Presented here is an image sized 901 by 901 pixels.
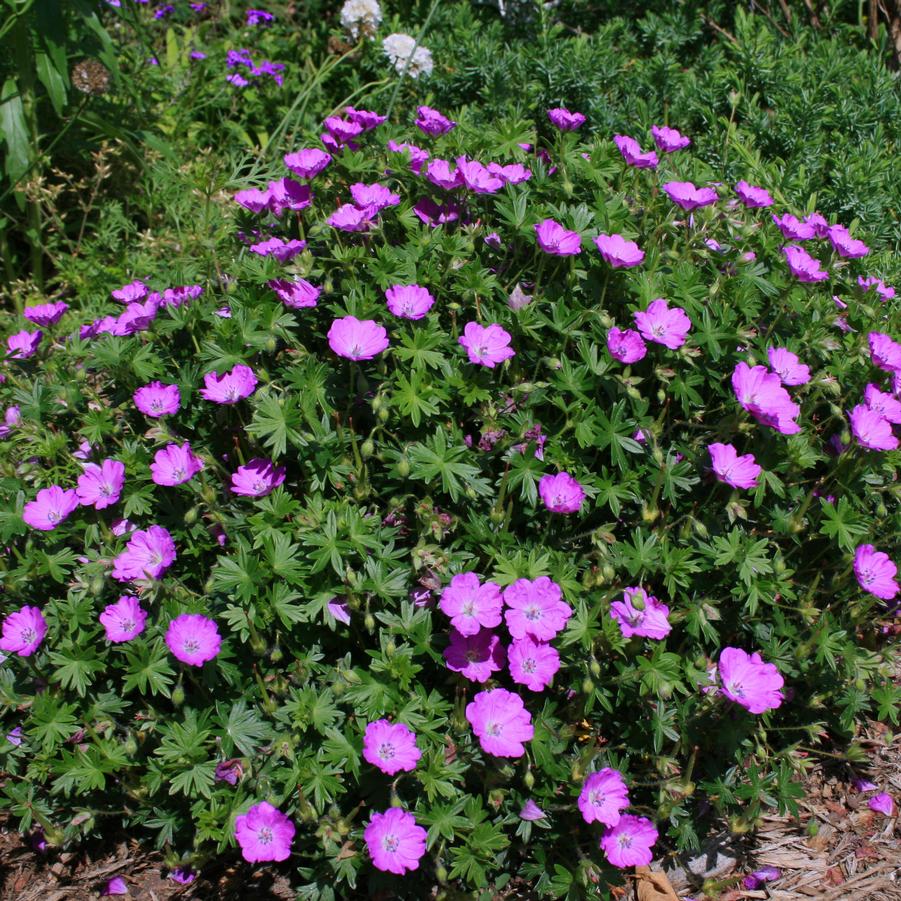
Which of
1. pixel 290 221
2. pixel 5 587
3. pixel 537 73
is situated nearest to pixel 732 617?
pixel 290 221

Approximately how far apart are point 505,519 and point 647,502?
1.17ft

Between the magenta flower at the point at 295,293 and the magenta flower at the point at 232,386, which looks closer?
the magenta flower at the point at 232,386

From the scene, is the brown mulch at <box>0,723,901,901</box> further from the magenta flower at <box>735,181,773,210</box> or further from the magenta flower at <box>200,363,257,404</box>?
the magenta flower at <box>735,181,773,210</box>

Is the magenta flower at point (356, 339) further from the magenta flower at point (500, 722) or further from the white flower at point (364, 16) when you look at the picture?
the white flower at point (364, 16)

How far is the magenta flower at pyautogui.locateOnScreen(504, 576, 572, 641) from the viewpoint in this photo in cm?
187

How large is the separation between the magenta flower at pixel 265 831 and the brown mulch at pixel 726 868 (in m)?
0.35

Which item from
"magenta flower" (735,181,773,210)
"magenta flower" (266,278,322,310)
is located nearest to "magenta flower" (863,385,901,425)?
"magenta flower" (735,181,773,210)

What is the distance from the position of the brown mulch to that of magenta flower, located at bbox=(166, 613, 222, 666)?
0.62m

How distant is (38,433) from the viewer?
2359 millimetres

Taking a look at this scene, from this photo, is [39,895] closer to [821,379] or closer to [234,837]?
[234,837]

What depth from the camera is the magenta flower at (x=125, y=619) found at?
6.55ft

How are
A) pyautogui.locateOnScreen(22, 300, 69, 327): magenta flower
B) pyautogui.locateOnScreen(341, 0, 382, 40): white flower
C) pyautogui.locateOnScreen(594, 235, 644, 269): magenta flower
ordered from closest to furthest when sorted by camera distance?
1. pyautogui.locateOnScreen(594, 235, 644, 269): magenta flower
2. pyautogui.locateOnScreen(22, 300, 69, 327): magenta flower
3. pyautogui.locateOnScreen(341, 0, 382, 40): white flower

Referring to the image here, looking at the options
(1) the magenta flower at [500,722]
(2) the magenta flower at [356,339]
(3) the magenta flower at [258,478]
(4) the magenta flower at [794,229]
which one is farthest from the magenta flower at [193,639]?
(4) the magenta flower at [794,229]

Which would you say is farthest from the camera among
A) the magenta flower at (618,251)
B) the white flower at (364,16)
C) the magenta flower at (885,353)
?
the white flower at (364,16)
